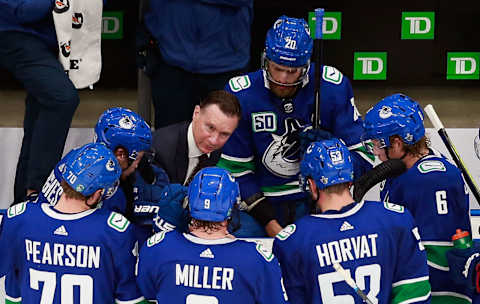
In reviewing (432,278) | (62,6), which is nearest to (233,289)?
(432,278)

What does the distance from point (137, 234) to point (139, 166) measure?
525 mm

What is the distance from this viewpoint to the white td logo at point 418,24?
20.3 ft

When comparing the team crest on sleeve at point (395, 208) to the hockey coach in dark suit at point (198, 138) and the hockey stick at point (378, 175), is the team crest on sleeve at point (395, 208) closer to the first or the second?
the hockey stick at point (378, 175)

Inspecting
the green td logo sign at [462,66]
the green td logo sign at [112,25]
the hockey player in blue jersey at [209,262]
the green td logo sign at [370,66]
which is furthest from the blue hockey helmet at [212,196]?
the green td logo sign at [462,66]

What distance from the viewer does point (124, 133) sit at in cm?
378

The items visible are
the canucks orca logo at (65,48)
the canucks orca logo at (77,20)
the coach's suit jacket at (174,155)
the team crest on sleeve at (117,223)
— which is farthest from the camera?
the canucks orca logo at (77,20)

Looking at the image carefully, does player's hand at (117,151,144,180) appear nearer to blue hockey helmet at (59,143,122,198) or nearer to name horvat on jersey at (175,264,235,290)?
blue hockey helmet at (59,143,122,198)

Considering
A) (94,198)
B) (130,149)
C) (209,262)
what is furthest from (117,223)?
(130,149)

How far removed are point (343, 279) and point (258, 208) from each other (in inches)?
45.3

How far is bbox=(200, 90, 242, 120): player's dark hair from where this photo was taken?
397 centimetres

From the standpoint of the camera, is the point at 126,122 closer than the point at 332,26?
Yes

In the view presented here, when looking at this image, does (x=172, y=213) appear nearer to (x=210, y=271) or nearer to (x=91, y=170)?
(x=91, y=170)

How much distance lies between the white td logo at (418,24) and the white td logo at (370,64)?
A: 29 cm

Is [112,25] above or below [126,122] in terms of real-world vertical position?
below
